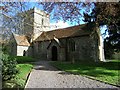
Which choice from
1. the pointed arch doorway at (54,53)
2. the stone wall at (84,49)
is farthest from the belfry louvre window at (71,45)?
the pointed arch doorway at (54,53)

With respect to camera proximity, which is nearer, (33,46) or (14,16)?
(14,16)

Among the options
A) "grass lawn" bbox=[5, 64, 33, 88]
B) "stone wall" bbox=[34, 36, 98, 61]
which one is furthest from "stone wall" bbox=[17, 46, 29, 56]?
"grass lawn" bbox=[5, 64, 33, 88]

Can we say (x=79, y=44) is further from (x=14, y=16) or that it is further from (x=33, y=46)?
(x=14, y=16)

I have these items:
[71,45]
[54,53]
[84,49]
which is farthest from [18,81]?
[54,53]

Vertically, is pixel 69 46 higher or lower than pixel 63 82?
higher

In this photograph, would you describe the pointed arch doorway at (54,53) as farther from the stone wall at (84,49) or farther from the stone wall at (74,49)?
the stone wall at (84,49)

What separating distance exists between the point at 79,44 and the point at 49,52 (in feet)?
23.0

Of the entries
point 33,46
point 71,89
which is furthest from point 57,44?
point 71,89

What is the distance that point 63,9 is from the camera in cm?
627

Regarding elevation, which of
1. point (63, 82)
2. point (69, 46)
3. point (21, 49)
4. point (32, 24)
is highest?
point (69, 46)

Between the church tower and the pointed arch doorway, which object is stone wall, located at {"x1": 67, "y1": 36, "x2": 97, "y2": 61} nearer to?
the pointed arch doorway

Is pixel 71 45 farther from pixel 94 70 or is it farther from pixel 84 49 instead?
pixel 94 70

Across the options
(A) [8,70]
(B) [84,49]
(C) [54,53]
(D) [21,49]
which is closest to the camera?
(A) [8,70]

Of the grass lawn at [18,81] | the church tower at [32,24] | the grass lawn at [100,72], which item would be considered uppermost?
→ the church tower at [32,24]
